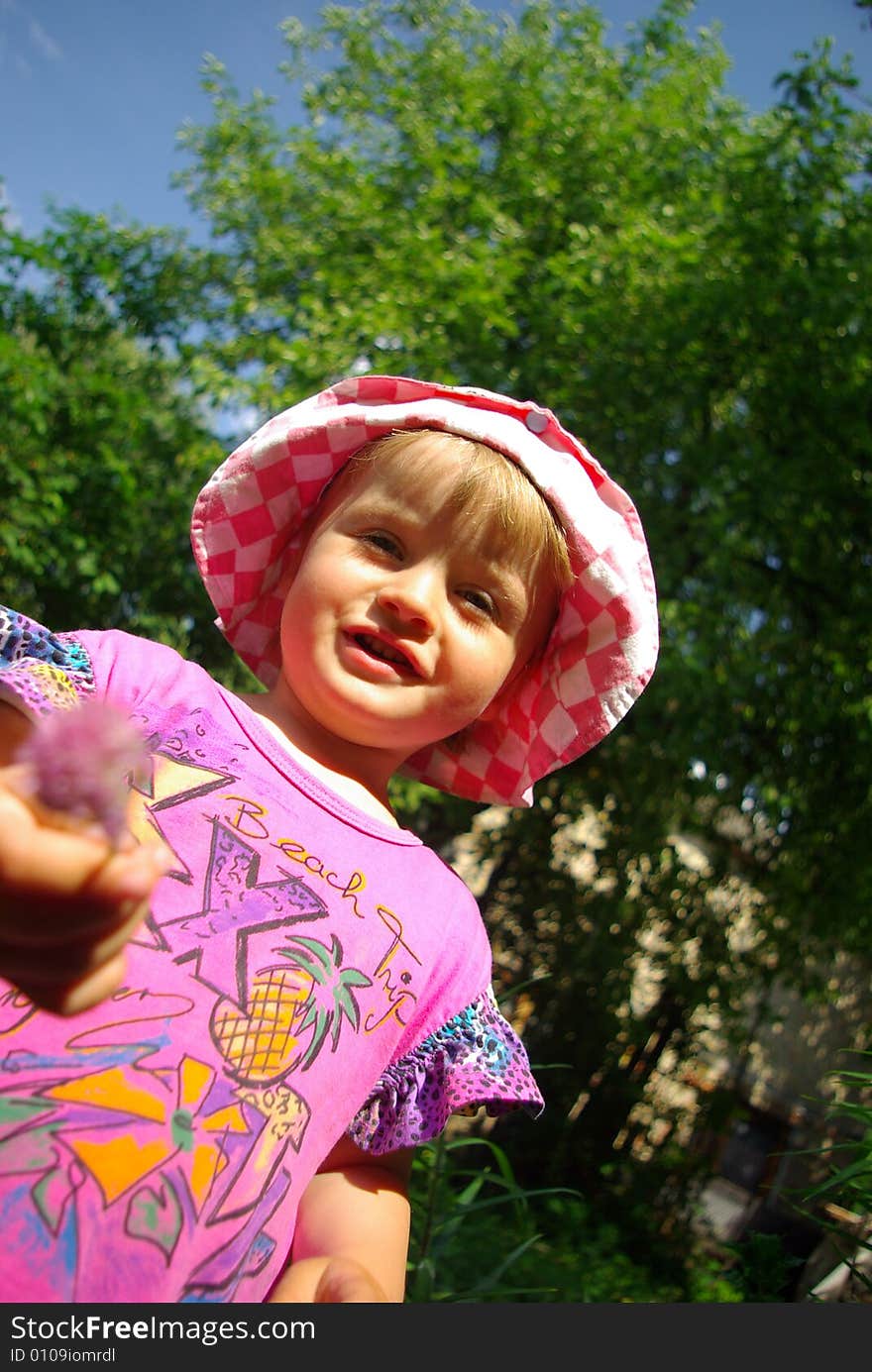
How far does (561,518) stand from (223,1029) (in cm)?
78

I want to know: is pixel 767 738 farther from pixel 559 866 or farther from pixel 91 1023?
pixel 91 1023

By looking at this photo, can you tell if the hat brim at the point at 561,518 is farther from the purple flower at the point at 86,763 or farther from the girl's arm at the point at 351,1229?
the purple flower at the point at 86,763

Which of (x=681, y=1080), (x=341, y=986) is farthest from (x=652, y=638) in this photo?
(x=681, y=1080)

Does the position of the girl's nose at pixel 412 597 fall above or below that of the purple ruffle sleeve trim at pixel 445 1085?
above

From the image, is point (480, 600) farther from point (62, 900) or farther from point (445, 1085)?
point (62, 900)

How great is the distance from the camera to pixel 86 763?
1.69 feet

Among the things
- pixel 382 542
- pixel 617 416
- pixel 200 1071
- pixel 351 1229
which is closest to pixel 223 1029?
pixel 200 1071

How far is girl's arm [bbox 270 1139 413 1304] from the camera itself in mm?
954

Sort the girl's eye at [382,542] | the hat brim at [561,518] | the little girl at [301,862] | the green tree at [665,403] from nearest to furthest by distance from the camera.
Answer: the little girl at [301,862] → the girl's eye at [382,542] → the hat brim at [561,518] → the green tree at [665,403]

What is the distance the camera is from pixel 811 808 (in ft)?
16.8

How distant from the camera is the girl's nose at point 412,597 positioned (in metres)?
1.14

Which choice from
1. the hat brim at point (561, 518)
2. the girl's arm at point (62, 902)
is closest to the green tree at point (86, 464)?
the hat brim at point (561, 518)

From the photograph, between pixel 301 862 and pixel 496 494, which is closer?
pixel 301 862

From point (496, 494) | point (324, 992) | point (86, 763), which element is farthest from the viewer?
point (496, 494)
